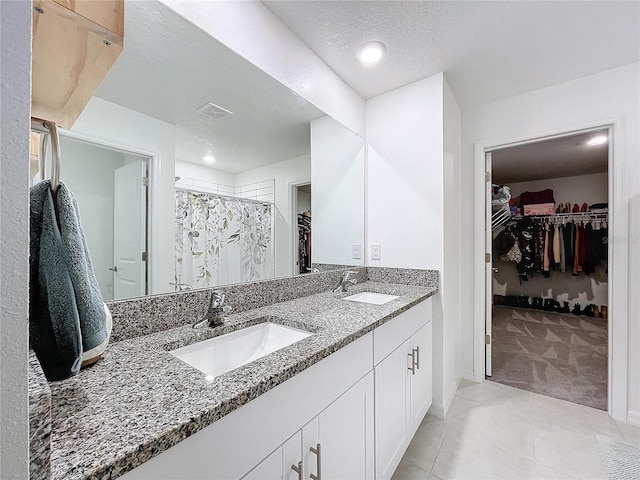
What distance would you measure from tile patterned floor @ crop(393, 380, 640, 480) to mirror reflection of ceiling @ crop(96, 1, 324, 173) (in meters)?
1.87

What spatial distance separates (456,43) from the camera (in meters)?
1.62

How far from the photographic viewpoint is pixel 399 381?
1354 millimetres

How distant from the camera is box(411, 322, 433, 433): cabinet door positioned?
1.53m

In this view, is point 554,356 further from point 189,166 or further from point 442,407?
point 189,166

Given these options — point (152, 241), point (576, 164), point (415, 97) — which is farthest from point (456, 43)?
point (576, 164)

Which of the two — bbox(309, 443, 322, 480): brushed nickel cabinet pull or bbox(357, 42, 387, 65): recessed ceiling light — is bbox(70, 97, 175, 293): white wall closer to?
bbox(309, 443, 322, 480): brushed nickel cabinet pull

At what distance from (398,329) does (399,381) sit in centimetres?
25

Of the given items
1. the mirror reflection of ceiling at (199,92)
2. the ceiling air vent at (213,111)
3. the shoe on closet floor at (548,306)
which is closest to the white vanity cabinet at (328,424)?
the mirror reflection of ceiling at (199,92)

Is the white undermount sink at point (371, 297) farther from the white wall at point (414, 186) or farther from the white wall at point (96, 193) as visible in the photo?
the white wall at point (96, 193)

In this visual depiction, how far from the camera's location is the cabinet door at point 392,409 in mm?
1176

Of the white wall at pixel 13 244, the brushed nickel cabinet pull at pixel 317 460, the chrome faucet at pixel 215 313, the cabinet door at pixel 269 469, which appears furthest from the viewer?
the chrome faucet at pixel 215 313

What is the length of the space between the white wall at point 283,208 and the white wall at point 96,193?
2.30 ft

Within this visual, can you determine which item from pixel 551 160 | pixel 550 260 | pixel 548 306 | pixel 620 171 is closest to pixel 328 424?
pixel 620 171

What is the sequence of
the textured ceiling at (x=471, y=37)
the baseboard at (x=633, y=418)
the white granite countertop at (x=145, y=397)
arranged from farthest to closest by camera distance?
the baseboard at (x=633, y=418) < the textured ceiling at (x=471, y=37) < the white granite countertop at (x=145, y=397)
